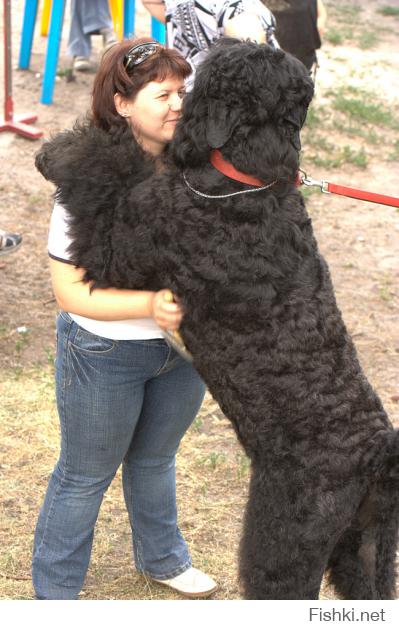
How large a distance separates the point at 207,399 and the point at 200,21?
1.88 m

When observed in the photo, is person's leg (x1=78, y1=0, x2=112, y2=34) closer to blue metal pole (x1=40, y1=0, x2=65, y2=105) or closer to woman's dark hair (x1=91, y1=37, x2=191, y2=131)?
blue metal pole (x1=40, y1=0, x2=65, y2=105)

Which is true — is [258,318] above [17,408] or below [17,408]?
above

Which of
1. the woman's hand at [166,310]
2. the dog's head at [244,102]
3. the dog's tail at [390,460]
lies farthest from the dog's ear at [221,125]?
the dog's tail at [390,460]

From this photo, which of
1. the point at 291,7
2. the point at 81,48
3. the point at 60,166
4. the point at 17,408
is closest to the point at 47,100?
the point at 81,48

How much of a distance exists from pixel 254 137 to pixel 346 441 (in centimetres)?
77

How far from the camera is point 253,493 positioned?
2.27 metres

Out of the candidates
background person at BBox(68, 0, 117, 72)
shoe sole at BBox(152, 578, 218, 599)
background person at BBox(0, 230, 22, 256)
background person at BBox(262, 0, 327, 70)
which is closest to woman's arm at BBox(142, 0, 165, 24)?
background person at BBox(262, 0, 327, 70)

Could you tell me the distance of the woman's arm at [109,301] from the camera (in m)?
2.21

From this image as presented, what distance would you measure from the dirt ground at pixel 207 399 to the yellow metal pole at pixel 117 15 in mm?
672

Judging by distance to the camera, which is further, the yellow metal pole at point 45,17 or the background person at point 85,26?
the yellow metal pole at point 45,17

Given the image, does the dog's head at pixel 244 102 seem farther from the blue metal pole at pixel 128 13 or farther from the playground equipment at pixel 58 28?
the blue metal pole at pixel 128 13

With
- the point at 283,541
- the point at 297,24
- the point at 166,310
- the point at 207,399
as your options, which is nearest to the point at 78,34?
the point at 297,24
